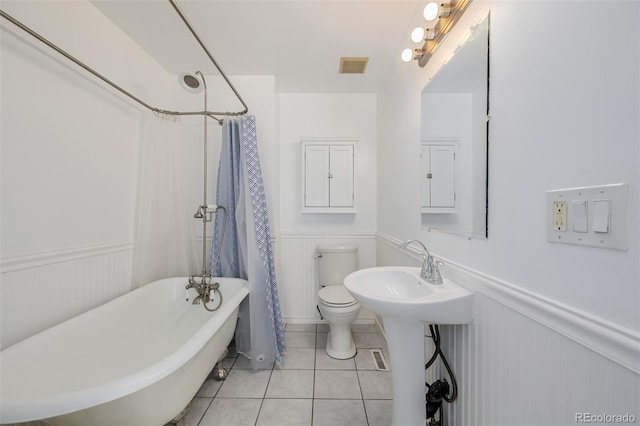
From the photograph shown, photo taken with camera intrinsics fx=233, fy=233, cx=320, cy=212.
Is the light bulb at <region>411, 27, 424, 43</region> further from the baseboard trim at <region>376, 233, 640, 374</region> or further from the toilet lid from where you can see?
the toilet lid

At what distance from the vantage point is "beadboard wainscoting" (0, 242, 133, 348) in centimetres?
106

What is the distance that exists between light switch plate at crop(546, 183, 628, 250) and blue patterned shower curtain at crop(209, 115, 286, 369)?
1.60 m

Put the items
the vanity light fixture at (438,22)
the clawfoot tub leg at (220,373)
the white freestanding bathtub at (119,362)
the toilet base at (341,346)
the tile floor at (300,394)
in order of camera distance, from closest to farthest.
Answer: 1. the white freestanding bathtub at (119,362)
2. the vanity light fixture at (438,22)
3. the tile floor at (300,394)
4. the clawfoot tub leg at (220,373)
5. the toilet base at (341,346)

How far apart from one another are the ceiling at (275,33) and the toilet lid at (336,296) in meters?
1.94

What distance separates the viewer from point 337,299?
185cm

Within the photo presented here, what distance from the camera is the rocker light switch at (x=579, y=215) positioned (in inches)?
21.0

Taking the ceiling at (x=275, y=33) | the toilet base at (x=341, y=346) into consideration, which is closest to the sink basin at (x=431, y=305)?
the toilet base at (x=341, y=346)

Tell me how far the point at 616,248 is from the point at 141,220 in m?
2.31

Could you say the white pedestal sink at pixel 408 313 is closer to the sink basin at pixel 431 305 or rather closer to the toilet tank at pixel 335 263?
the sink basin at pixel 431 305

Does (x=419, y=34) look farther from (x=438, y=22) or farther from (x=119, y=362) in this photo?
(x=119, y=362)

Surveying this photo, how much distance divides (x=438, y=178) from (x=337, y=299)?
1.17 metres

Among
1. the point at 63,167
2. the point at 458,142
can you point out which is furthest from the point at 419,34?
the point at 63,167

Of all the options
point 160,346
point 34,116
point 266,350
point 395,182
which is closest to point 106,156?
point 34,116

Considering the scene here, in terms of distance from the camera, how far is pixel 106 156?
156 centimetres
